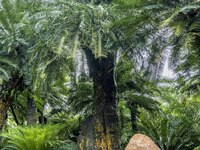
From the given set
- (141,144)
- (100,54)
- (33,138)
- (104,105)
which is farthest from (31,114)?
(100,54)

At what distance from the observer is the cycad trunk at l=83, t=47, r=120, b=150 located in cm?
395

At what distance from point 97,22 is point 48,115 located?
5.69 m

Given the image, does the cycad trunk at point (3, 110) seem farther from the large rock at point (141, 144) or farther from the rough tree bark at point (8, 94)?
the large rock at point (141, 144)

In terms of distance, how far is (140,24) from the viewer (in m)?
2.28

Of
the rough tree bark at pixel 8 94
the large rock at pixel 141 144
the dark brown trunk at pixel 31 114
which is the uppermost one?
the rough tree bark at pixel 8 94

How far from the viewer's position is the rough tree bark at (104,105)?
3945 mm

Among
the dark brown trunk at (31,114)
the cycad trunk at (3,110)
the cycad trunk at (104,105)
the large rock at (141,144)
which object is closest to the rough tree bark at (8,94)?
the cycad trunk at (3,110)

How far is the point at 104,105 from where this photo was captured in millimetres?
4105

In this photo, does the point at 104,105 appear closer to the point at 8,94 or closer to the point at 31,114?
the point at 8,94

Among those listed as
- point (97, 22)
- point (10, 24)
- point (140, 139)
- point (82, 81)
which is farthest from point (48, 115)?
point (97, 22)

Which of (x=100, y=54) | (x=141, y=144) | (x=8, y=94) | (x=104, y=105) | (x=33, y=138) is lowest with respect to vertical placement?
(x=141, y=144)

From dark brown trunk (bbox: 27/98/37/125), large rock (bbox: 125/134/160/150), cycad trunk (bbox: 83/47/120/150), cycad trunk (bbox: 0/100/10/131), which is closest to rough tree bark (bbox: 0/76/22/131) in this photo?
cycad trunk (bbox: 0/100/10/131)

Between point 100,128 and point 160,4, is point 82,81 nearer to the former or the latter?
point 100,128

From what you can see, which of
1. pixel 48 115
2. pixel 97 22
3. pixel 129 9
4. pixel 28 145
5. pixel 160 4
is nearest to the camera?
pixel 160 4
